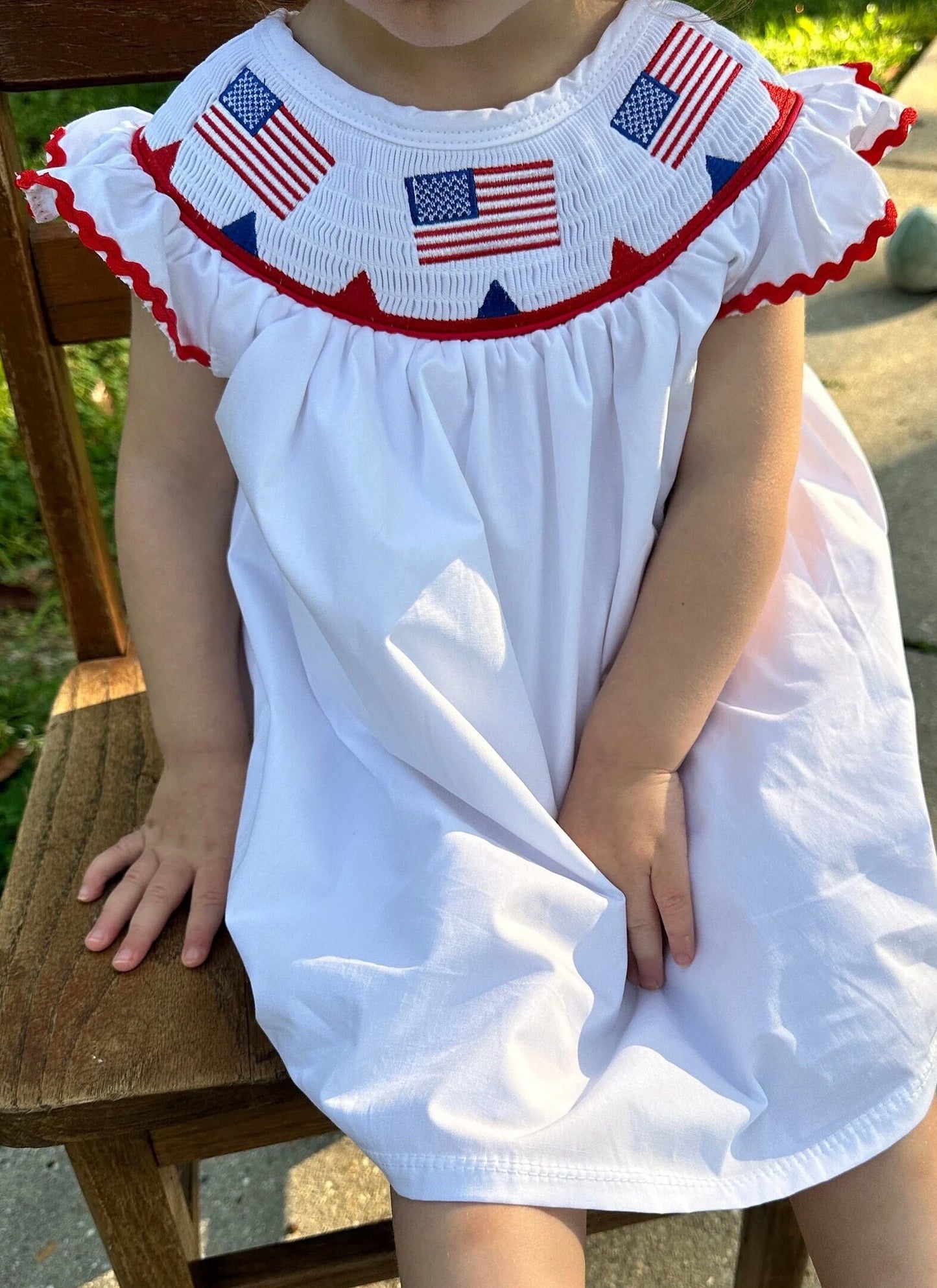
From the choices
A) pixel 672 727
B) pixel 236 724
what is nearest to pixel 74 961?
pixel 236 724

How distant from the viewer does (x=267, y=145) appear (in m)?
0.82

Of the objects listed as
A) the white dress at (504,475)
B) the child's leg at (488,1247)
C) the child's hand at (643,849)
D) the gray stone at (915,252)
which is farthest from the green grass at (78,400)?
the child's leg at (488,1247)

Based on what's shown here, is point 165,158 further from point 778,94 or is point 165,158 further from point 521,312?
point 778,94

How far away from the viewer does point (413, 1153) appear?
0.71 meters

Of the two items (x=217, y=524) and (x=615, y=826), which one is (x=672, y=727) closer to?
(x=615, y=826)

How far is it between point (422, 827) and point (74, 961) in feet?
0.87

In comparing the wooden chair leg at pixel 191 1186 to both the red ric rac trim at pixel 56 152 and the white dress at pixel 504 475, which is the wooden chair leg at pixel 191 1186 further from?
the red ric rac trim at pixel 56 152

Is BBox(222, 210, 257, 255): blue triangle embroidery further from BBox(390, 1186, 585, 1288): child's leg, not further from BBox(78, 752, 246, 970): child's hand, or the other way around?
BBox(390, 1186, 585, 1288): child's leg

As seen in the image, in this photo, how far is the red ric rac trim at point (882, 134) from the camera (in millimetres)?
832

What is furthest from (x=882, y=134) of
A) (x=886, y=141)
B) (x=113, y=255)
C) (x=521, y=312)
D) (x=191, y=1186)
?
(x=191, y=1186)

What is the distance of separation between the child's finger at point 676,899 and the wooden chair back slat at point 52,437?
578 millimetres

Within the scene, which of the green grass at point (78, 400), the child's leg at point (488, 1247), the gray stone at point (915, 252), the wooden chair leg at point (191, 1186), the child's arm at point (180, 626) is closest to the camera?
the child's leg at point (488, 1247)

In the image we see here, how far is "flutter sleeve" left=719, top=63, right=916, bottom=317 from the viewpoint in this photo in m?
0.80

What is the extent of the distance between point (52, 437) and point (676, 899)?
0.62 meters
